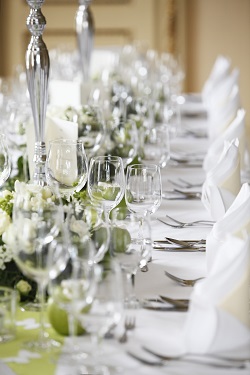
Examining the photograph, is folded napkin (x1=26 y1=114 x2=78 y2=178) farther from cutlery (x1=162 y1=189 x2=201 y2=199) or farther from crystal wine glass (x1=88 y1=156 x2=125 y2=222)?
cutlery (x1=162 y1=189 x2=201 y2=199)

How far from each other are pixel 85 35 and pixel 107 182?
8.45 ft

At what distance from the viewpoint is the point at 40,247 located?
1527 mm

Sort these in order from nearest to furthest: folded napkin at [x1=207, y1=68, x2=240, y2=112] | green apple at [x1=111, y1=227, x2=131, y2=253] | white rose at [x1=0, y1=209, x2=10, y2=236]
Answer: green apple at [x1=111, y1=227, x2=131, y2=253]
white rose at [x1=0, y1=209, x2=10, y2=236]
folded napkin at [x1=207, y1=68, x2=240, y2=112]

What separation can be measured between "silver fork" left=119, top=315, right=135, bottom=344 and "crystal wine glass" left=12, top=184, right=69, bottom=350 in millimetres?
133

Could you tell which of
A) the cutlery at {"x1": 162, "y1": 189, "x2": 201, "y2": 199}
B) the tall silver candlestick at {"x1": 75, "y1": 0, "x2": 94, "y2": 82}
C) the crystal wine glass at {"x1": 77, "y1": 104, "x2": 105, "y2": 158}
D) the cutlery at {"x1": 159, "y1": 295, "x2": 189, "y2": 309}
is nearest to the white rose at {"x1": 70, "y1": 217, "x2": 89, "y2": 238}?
the cutlery at {"x1": 159, "y1": 295, "x2": 189, "y2": 309}

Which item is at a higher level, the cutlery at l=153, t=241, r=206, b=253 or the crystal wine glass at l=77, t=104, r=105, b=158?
the crystal wine glass at l=77, t=104, r=105, b=158

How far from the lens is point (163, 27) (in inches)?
325

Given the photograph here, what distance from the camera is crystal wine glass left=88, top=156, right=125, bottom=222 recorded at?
2125 millimetres

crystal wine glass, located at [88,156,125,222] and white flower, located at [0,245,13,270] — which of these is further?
crystal wine glass, located at [88,156,125,222]

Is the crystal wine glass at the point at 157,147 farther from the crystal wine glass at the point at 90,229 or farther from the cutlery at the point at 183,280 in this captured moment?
the crystal wine glass at the point at 90,229

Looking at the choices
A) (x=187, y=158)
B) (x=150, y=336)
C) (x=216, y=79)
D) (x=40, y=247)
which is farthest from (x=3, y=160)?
(x=216, y=79)

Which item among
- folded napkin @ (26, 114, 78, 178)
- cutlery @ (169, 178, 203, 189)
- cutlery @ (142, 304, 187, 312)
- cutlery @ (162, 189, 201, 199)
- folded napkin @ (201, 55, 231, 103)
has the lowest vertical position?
cutlery @ (142, 304, 187, 312)

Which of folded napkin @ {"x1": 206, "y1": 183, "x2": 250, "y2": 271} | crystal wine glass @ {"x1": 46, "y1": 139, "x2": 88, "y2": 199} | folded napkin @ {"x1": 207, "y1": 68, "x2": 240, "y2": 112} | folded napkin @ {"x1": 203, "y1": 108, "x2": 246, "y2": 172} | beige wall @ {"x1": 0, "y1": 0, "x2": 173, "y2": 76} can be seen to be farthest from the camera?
beige wall @ {"x1": 0, "y1": 0, "x2": 173, "y2": 76}

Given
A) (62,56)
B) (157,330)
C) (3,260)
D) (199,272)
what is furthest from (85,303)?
(62,56)
